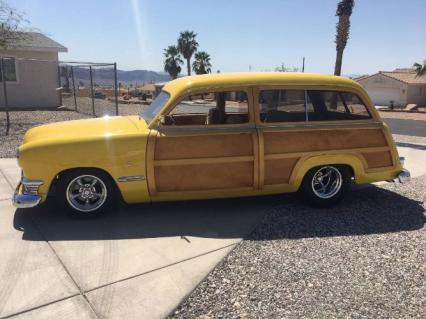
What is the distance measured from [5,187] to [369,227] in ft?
17.0

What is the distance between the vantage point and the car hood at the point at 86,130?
15.2 feet

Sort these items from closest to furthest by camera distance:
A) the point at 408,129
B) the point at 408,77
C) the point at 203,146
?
the point at 203,146
the point at 408,129
the point at 408,77

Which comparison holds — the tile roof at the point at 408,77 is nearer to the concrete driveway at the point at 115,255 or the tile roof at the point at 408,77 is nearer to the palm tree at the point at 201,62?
the palm tree at the point at 201,62

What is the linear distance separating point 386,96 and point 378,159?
4936 cm

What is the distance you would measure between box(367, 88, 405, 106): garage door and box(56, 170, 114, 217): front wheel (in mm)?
48591

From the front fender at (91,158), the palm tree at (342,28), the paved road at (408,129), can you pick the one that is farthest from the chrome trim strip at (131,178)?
the palm tree at (342,28)

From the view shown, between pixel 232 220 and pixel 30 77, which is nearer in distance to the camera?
pixel 232 220

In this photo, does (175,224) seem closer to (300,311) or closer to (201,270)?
(201,270)

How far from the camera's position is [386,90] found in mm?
50094

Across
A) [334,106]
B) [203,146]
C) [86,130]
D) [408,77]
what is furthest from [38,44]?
[408,77]

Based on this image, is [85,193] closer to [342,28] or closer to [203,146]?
[203,146]

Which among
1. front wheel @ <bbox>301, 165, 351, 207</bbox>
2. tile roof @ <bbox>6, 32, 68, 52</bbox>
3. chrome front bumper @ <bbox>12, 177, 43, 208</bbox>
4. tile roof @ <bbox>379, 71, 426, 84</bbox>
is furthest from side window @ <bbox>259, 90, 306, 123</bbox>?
tile roof @ <bbox>379, 71, 426, 84</bbox>

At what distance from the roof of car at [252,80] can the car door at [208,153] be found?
0.31ft

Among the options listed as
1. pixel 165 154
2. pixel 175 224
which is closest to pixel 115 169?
pixel 165 154
